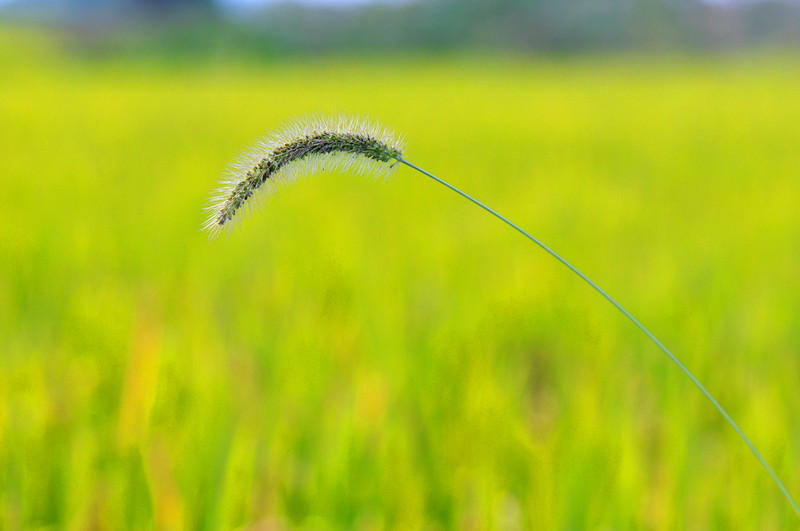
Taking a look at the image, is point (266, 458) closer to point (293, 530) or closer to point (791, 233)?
point (293, 530)

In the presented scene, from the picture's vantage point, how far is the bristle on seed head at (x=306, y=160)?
627 millimetres

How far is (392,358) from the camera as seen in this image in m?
1.86

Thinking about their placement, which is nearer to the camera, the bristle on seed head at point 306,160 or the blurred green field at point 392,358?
the bristle on seed head at point 306,160

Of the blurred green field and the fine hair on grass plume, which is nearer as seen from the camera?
the fine hair on grass plume

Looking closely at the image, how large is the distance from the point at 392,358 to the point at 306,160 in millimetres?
1273

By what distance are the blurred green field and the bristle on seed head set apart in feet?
0.18

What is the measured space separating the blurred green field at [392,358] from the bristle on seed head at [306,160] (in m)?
0.05

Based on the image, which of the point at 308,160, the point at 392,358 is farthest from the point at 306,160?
the point at 392,358

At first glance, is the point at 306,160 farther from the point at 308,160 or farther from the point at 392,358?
the point at 392,358

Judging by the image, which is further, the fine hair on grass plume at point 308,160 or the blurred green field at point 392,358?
the blurred green field at point 392,358

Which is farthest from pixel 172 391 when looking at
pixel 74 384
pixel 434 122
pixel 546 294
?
pixel 434 122

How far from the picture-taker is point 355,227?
3.66m

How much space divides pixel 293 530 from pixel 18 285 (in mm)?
1695

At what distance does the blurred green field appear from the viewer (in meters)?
1.33
